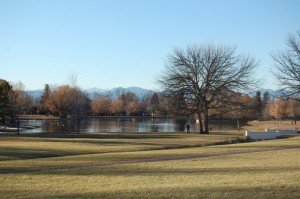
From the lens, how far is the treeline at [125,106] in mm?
51875

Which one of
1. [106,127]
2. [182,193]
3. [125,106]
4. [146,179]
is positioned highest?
[125,106]

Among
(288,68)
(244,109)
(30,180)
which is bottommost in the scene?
(30,180)

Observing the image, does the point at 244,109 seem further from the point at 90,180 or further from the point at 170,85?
the point at 90,180

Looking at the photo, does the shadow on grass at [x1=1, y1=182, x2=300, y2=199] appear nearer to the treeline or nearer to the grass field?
the grass field

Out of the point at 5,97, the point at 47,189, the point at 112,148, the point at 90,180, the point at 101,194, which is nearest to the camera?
the point at 101,194

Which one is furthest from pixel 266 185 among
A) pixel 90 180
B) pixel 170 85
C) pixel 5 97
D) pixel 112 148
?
pixel 5 97

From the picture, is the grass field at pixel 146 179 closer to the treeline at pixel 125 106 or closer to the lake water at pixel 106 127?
the treeline at pixel 125 106

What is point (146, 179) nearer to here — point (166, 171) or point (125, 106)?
point (166, 171)

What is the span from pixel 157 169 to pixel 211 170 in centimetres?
217

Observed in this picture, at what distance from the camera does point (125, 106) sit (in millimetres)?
166750

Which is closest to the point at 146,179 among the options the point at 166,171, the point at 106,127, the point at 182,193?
the point at 166,171

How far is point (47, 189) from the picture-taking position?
11672 millimetres

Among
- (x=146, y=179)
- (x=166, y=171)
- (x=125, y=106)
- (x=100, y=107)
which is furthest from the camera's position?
(x=125, y=106)

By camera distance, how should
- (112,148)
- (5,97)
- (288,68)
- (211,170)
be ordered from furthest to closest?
(5,97) < (288,68) < (112,148) < (211,170)
